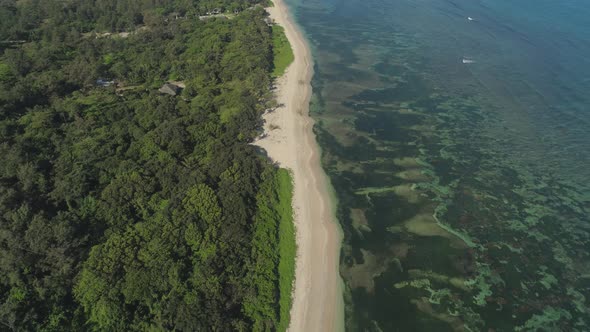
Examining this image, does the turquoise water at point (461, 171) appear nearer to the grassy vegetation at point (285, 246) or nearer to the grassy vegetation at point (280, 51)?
the grassy vegetation at point (285, 246)

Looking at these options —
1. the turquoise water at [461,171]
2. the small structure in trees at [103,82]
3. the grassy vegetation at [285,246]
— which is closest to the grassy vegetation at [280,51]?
the turquoise water at [461,171]

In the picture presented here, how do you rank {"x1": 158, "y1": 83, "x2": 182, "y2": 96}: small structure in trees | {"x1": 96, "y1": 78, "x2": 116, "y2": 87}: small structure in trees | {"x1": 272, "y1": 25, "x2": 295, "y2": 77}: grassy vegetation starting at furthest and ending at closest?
{"x1": 272, "y1": 25, "x2": 295, "y2": 77}: grassy vegetation < {"x1": 96, "y1": 78, "x2": 116, "y2": 87}: small structure in trees < {"x1": 158, "y1": 83, "x2": 182, "y2": 96}: small structure in trees

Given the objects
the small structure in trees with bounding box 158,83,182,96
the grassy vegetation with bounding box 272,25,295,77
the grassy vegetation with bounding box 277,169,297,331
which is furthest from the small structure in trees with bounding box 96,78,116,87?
the grassy vegetation with bounding box 277,169,297,331

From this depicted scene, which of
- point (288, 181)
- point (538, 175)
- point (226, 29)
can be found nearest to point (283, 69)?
point (226, 29)

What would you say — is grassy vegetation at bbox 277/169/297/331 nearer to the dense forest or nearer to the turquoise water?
the dense forest

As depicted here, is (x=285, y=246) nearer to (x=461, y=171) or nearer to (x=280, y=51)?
(x=461, y=171)

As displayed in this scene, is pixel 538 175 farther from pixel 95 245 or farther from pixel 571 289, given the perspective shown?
pixel 95 245
